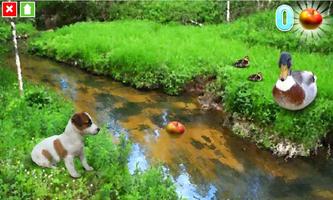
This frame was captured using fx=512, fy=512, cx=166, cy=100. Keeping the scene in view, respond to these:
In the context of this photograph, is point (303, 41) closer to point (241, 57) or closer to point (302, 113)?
point (241, 57)

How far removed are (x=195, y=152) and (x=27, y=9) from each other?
665 cm

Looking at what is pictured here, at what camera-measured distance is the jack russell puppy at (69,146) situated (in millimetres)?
9945

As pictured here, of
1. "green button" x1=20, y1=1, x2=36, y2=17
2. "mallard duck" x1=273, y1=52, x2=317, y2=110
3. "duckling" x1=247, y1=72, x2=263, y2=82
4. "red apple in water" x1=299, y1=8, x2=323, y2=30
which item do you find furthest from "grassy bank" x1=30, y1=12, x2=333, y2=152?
"green button" x1=20, y1=1, x2=36, y2=17

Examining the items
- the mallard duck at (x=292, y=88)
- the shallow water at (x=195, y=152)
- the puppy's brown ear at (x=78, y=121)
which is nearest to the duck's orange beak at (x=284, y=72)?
the mallard duck at (x=292, y=88)

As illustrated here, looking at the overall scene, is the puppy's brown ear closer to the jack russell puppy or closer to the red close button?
the jack russell puppy

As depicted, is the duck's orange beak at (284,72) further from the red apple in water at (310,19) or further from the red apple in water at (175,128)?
the red apple in water at (310,19)

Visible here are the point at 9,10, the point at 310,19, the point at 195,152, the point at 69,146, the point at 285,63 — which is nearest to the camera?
the point at 69,146

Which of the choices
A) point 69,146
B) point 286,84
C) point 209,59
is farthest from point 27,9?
point 286,84

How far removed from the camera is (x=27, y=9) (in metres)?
15.5

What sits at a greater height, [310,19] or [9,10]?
Result: [9,10]

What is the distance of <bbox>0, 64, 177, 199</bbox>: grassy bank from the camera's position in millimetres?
9742

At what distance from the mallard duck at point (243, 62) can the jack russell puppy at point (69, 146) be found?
30.8 feet

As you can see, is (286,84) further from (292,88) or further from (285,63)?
(285,63)

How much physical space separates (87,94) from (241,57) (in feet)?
19.8
